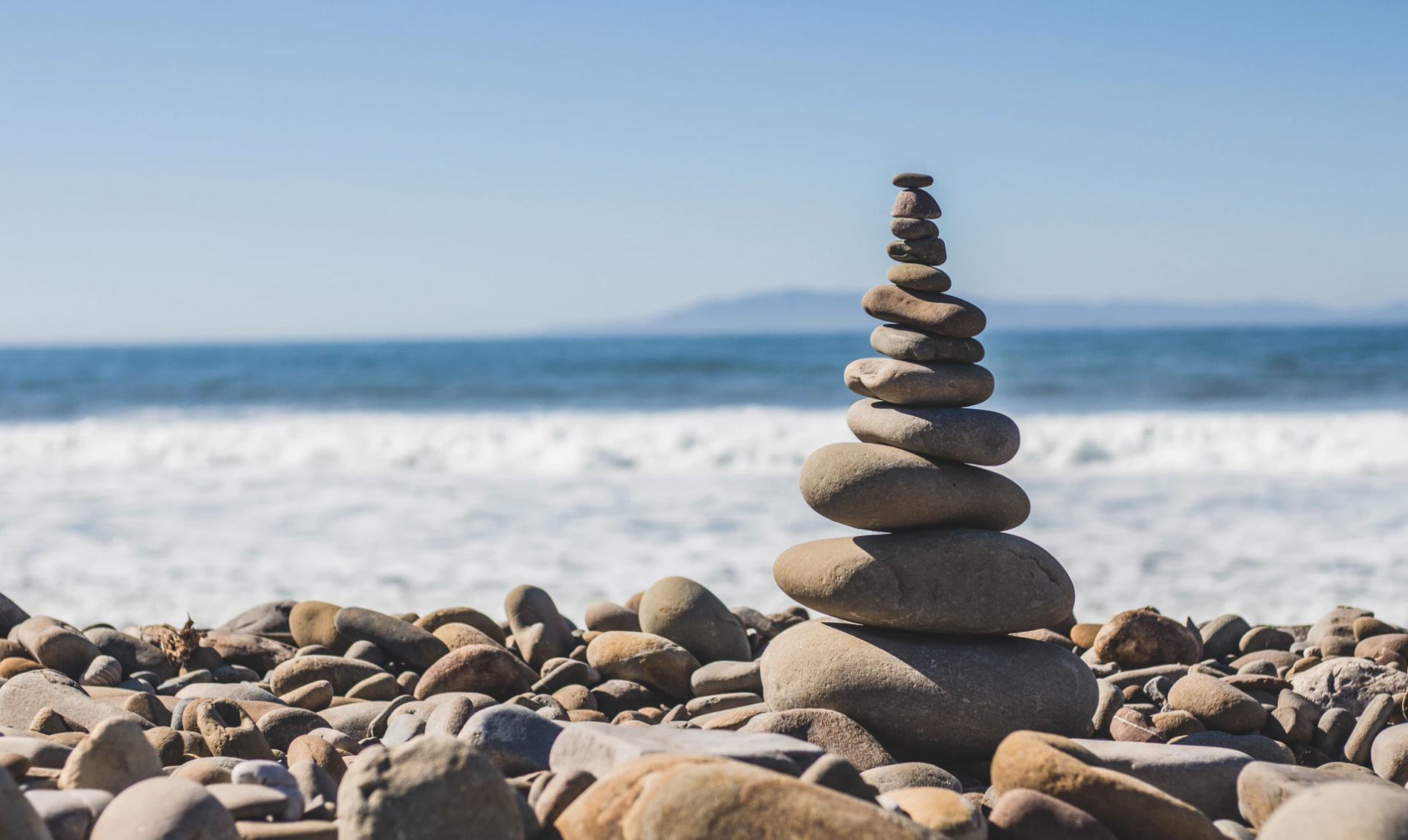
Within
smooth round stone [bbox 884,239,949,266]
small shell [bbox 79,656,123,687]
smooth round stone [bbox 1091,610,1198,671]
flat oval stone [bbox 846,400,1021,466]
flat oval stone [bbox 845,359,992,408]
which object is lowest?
small shell [bbox 79,656,123,687]

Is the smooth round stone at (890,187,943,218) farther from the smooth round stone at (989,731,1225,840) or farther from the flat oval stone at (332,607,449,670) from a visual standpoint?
the flat oval stone at (332,607,449,670)

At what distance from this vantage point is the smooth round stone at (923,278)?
4121 millimetres

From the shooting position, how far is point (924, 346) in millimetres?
4051

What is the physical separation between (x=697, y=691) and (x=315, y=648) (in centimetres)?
192

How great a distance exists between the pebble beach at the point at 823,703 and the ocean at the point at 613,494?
146 cm

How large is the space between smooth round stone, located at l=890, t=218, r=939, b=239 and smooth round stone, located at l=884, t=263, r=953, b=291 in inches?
4.2

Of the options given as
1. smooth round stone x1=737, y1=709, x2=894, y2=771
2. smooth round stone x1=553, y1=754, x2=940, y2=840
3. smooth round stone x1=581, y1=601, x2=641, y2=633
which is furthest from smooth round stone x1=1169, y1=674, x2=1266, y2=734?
smooth round stone x1=581, y1=601, x2=641, y2=633

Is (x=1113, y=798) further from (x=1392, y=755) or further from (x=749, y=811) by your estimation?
(x=1392, y=755)

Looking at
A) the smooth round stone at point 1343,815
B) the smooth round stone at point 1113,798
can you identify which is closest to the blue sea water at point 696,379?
the smooth round stone at point 1113,798

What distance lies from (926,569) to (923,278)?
1088 mm

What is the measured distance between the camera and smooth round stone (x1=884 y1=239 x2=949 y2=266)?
4.15 m

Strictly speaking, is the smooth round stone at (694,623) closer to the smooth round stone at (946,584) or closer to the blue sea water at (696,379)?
the smooth round stone at (946,584)

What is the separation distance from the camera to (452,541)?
9.13m

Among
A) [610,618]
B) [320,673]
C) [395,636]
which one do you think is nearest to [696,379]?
[610,618]
